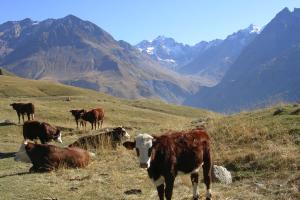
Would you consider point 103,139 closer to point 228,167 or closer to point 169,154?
point 228,167

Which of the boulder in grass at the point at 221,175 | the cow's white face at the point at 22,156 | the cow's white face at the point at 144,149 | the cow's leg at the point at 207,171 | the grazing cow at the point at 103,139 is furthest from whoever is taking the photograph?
the grazing cow at the point at 103,139

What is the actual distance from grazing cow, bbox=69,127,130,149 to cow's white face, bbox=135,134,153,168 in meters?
13.2

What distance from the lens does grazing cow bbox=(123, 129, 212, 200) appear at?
13.0 metres

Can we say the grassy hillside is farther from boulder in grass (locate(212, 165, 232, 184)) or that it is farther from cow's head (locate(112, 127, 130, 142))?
cow's head (locate(112, 127, 130, 142))

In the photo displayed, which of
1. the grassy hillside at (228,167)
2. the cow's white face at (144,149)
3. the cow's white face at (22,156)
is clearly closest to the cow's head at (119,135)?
the grassy hillside at (228,167)

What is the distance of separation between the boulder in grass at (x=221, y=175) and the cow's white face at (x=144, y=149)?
193 inches

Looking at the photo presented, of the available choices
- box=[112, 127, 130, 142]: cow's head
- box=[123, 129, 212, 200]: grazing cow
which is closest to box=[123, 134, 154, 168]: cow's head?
box=[123, 129, 212, 200]: grazing cow

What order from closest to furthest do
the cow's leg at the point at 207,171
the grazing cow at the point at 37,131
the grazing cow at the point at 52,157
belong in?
the cow's leg at the point at 207,171 < the grazing cow at the point at 52,157 < the grazing cow at the point at 37,131

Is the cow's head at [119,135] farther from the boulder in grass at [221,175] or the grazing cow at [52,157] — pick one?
the boulder in grass at [221,175]

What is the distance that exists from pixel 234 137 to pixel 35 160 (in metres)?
8.77

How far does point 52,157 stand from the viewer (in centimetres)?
2125

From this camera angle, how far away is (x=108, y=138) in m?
26.4

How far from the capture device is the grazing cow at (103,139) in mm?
26328

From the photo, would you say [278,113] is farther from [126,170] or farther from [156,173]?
[156,173]
